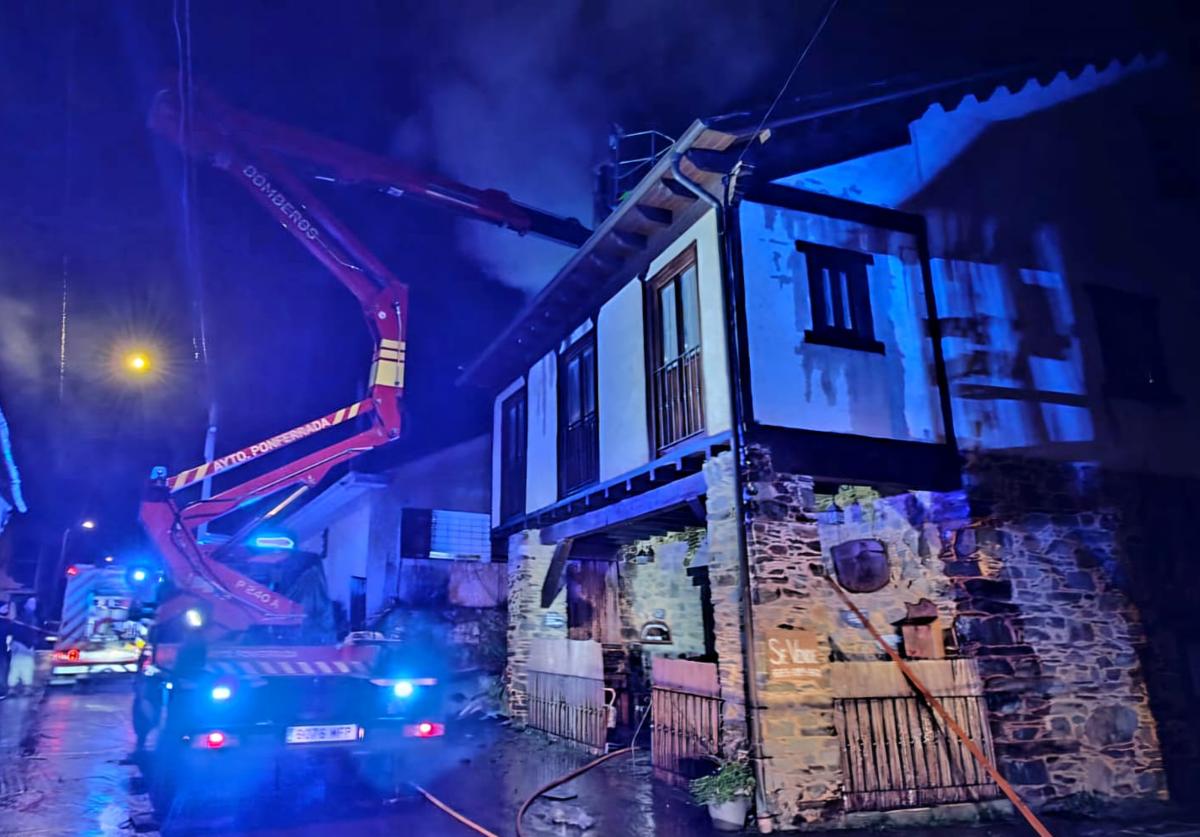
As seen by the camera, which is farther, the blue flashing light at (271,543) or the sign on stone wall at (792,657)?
the blue flashing light at (271,543)

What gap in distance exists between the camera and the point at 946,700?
842 cm

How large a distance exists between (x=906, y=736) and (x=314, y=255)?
37.5ft

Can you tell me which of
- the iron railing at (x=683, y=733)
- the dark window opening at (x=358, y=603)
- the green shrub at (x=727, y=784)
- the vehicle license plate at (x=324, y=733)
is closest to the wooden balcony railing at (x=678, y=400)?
the iron railing at (x=683, y=733)

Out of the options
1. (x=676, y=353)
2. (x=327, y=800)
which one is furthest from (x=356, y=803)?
(x=676, y=353)

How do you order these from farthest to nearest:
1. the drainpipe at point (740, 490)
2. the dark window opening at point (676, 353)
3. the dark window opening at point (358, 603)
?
the dark window opening at point (358, 603) < the dark window opening at point (676, 353) < the drainpipe at point (740, 490)

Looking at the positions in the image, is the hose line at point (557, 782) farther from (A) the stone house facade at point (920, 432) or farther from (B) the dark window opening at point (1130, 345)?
(B) the dark window opening at point (1130, 345)

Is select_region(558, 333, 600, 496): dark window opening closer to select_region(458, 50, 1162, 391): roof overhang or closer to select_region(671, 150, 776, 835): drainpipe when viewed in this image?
select_region(458, 50, 1162, 391): roof overhang

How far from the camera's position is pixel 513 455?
1574 centimetres

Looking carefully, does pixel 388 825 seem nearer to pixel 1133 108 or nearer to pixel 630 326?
pixel 630 326

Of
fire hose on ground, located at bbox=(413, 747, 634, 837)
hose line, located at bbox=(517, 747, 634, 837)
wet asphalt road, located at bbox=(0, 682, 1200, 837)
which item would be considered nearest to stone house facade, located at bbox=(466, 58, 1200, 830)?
hose line, located at bbox=(517, 747, 634, 837)

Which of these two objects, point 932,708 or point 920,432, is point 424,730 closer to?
point 932,708

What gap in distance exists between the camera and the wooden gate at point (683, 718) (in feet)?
28.9

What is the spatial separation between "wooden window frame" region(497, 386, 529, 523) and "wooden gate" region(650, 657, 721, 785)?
560 centimetres

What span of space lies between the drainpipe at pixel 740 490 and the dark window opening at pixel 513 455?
7.11 meters
